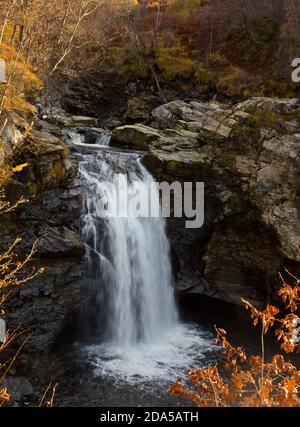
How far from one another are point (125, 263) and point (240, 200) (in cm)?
456

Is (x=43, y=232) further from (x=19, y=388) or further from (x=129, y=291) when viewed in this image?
(x=19, y=388)

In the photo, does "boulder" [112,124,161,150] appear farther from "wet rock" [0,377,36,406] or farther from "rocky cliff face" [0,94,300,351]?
"wet rock" [0,377,36,406]

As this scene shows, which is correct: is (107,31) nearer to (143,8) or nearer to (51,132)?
(143,8)

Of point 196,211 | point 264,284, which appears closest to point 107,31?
point 196,211

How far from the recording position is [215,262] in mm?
13180

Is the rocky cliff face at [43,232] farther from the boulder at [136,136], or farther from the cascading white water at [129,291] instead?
the boulder at [136,136]

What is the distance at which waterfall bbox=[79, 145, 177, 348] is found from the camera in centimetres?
1094

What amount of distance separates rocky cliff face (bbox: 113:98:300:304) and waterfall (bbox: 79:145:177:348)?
794mm

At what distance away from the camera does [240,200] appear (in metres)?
12.8

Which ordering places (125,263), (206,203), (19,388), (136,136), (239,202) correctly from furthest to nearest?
(136,136) → (206,203) → (239,202) → (125,263) → (19,388)

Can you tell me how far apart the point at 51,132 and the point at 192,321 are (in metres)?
7.88

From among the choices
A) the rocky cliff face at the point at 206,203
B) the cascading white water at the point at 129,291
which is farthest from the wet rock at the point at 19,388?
the cascading white water at the point at 129,291


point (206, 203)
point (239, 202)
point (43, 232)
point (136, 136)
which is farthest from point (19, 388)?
point (136, 136)

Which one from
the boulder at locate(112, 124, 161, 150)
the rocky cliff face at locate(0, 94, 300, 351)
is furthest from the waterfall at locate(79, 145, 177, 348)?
the boulder at locate(112, 124, 161, 150)
